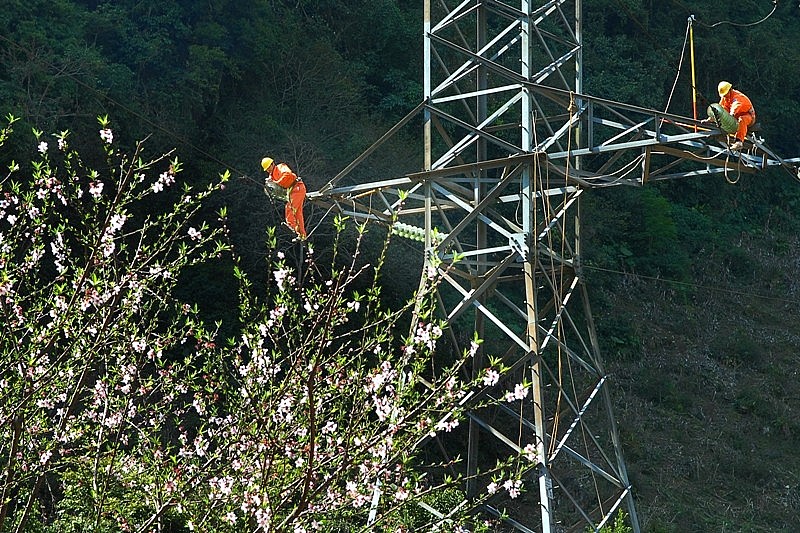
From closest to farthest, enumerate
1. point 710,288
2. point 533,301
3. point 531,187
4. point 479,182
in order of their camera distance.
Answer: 1. point 533,301
2. point 531,187
3. point 479,182
4. point 710,288

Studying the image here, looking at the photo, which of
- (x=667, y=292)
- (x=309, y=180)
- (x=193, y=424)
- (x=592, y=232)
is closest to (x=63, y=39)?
(x=309, y=180)

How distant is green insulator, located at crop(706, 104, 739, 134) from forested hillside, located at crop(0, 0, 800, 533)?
19.9 ft

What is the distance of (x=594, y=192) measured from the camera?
798 inches

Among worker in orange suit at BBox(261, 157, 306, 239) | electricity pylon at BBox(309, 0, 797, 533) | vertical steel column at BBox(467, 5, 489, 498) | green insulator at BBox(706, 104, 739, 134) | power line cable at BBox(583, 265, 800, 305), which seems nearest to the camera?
green insulator at BBox(706, 104, 739, 134)

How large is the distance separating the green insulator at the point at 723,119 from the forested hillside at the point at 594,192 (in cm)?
608

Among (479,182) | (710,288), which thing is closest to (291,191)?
(479,182)

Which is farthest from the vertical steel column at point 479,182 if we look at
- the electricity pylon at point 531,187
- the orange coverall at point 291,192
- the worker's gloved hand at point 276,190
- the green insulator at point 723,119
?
the green insulator at point 723,119

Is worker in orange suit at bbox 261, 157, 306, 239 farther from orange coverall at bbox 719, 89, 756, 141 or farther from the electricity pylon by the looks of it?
orange coverall at bbox 719, 89, 756, 141

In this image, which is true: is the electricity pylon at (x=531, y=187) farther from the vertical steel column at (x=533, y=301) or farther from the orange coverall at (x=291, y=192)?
the orange coverall at (x=291, y=192)

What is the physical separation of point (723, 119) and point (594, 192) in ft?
43.7

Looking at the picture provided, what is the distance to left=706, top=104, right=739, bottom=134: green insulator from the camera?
7023mm

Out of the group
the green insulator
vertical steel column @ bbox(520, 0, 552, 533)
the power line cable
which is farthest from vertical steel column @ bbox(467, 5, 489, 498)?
the power line cable

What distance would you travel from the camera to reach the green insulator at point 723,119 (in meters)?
7.02

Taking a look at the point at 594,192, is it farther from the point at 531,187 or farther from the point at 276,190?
the point at 276,190
